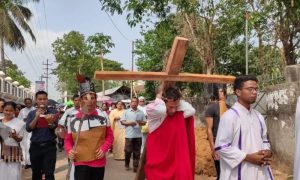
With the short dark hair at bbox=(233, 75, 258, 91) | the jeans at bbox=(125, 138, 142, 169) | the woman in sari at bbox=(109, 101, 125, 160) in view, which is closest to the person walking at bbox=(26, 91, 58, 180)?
the short dark hair at bbox=(233, 75, 258, 91)

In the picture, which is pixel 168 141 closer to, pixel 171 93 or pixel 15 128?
pixel 171 93

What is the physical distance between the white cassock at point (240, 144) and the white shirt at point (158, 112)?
0.73 metres

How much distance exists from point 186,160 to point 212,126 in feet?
8.24

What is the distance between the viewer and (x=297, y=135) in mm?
4133

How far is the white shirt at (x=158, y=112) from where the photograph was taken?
5195mm

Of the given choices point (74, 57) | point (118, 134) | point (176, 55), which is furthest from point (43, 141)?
point (74, 57)

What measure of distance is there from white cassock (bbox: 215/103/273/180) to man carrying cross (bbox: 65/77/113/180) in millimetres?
2068

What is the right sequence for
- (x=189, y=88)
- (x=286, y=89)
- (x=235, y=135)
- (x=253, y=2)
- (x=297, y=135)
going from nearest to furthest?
(x=297, y=135) < (x=235, y=135) < (x=286, y=89) < (x=253, y=2) < (x=189, y=88)

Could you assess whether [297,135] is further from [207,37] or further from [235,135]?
[207,37]

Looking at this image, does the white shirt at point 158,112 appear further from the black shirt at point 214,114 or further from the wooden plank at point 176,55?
the black shirt at point 214,114

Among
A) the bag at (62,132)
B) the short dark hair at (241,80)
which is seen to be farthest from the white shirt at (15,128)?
the short dark hair at (241,80)

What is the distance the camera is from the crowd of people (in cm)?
463

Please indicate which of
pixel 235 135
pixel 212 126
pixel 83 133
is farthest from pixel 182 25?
pixel 235 135

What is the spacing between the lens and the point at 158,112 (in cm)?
520
